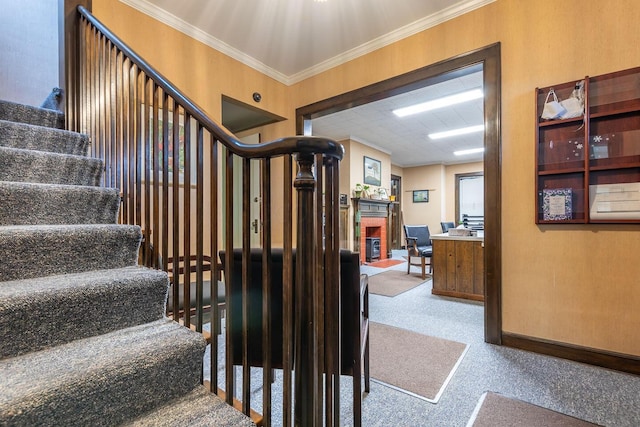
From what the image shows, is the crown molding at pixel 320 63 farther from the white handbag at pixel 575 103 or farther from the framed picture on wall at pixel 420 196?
the framed picture on wall at pixel 420 196

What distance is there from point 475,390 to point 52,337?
2.10 meters

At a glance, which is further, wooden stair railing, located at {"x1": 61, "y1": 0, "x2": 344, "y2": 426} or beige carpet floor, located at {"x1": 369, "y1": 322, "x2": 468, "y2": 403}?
beige carpet floor, located at {"x1": 369, "y1": 322, "x2": 468, "y2": 403}

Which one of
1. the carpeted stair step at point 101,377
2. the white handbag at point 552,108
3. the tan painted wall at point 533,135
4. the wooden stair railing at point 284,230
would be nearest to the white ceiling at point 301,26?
the tan painted wall at point 533,135

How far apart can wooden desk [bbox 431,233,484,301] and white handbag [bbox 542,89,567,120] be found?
→ 1828 mm

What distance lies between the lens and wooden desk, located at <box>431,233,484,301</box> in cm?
364


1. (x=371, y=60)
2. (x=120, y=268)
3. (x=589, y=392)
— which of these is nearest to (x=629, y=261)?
(x=589, y=392)

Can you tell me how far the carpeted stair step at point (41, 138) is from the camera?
1696 millimetres

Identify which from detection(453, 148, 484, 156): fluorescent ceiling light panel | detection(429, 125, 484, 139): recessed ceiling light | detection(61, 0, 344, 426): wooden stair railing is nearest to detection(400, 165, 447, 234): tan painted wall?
detection(453, 148, 484, 156): fluorescent ceiling light panel

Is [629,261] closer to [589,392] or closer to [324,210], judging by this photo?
[589,392]

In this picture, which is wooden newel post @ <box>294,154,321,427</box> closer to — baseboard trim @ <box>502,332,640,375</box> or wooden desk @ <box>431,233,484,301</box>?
baseboard trim @ <box>502,332,640,375</box>

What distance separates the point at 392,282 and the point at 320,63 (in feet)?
11.0

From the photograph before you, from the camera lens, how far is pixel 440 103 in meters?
4.45

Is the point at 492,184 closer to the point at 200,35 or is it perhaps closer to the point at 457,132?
the point at 200,35

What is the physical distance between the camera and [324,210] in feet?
2.86
